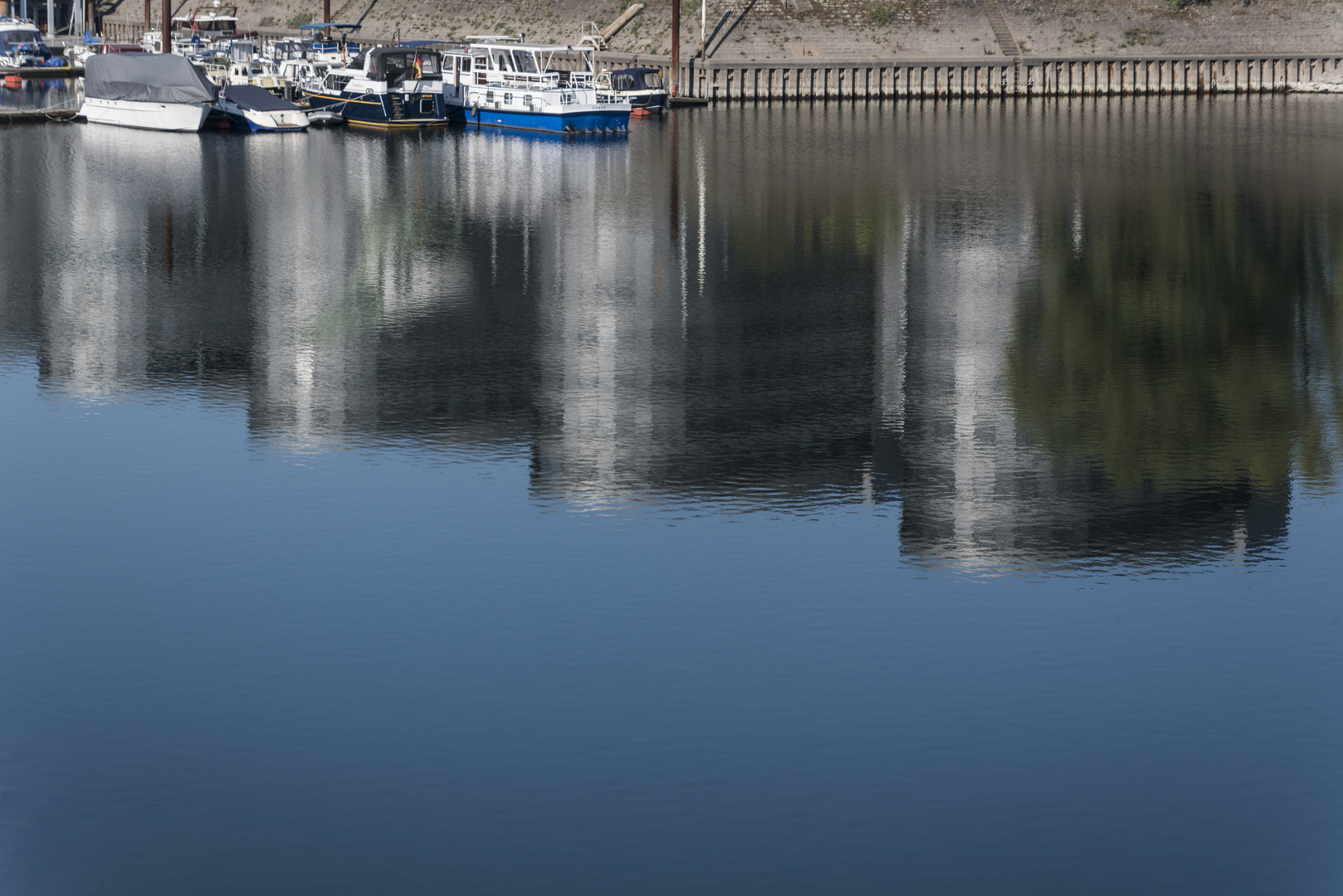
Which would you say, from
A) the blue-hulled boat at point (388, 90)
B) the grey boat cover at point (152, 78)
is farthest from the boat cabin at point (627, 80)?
the grey boat cover at point (152, 78)

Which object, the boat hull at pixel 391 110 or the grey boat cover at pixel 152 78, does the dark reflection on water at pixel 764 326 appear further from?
the boat hull at pixel 391 110

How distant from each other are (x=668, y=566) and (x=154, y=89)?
59646 mm

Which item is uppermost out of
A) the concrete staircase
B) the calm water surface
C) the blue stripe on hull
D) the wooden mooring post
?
the concrete staircase

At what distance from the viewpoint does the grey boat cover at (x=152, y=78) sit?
239 ft

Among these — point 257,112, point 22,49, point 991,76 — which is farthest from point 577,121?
point 22,49

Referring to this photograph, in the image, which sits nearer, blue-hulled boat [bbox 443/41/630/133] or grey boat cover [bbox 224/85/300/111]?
grey boat cover [bbox 224/85/300/111]

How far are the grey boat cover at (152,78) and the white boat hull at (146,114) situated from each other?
28cm

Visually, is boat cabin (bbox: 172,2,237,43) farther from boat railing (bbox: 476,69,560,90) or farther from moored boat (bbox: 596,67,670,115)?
boat railing (bbox: 476,69,560,90)

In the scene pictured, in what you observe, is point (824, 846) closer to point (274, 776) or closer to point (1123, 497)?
point (274, 776)

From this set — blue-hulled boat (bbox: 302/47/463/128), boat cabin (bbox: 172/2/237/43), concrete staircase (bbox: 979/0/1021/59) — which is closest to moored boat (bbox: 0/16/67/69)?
boat cabin (bbox: 172/2/237/43)

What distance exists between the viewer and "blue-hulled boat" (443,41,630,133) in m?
74.7

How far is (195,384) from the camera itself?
93.0 ft

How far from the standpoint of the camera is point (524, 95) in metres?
76.4

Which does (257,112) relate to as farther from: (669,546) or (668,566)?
(668,566)
